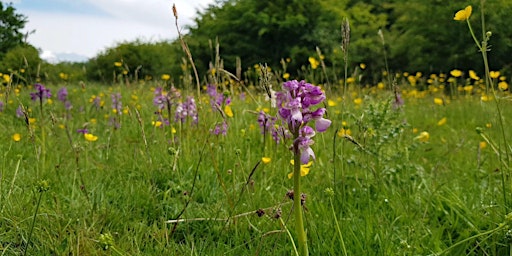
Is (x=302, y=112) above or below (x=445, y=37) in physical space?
below

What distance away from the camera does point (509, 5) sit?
1322cm

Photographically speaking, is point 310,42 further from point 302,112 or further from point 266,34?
point 302,112

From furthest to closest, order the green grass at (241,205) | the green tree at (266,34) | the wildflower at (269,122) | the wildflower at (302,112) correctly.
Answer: the green tree at (266,34), the wildflower at (269,122), the green grass at (241,205), the wildflower at (302,112)

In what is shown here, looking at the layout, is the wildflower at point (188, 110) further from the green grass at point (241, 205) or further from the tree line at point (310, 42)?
the tree line at point (310, 42)

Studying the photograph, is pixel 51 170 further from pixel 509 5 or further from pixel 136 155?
pixel 509 5

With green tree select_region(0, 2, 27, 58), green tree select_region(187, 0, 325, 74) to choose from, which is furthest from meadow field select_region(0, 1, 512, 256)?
green tree select_region(187, 0, 325, 74)

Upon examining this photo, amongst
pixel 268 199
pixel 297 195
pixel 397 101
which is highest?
pixel 397 101

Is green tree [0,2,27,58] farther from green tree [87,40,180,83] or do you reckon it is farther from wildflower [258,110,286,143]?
wildflower [258,110,286,143]

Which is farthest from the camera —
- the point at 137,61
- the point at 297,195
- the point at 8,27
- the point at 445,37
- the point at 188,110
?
the point at 137,61

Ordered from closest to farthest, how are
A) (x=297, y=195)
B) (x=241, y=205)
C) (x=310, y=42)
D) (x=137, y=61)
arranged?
(x=297, y=195), (x=241, y=205), (x=310, y=42), (x=137, y=61)

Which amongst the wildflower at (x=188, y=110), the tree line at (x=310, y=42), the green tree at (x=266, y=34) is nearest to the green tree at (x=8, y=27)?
the tree line at (x=310, y=42)

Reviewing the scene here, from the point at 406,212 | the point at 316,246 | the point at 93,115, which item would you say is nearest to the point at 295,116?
the point at 316,246

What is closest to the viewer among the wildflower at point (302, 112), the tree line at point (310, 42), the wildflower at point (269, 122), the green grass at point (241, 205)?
the wildflower at point (302, 112)

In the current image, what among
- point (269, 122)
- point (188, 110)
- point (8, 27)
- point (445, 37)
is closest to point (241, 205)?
point (269, 122)
